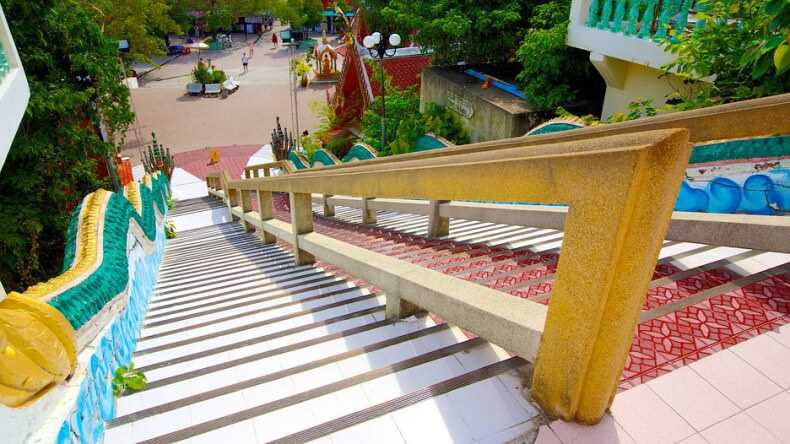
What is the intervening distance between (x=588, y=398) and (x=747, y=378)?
0.72m

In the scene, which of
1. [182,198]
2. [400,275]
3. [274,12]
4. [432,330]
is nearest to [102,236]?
[400,275]

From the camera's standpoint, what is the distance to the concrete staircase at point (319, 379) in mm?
1771

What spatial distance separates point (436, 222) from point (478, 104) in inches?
227

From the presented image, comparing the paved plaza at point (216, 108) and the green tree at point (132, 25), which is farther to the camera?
the green tree at point (132, 25)

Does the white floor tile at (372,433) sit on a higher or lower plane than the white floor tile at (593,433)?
lower

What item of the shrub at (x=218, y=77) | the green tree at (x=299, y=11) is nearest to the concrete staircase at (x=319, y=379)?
the shrub at (x=218, y=77)

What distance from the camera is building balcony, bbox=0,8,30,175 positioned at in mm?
5152

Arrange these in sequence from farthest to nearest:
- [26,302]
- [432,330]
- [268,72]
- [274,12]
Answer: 1. [274,12]
2. [268,72]
3. [432,330]
4. [26,302]

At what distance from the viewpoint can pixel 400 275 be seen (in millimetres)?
2725

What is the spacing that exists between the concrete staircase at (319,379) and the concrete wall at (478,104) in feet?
21.5

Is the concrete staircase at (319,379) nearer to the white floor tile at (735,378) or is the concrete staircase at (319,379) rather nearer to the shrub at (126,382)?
the shrub at (126,382)

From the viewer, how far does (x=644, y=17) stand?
686cm

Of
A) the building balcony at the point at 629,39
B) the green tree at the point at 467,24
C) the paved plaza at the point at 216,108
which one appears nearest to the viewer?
the building balcony at the point at 629,39

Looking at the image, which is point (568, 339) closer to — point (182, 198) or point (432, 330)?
point (432, 330)
